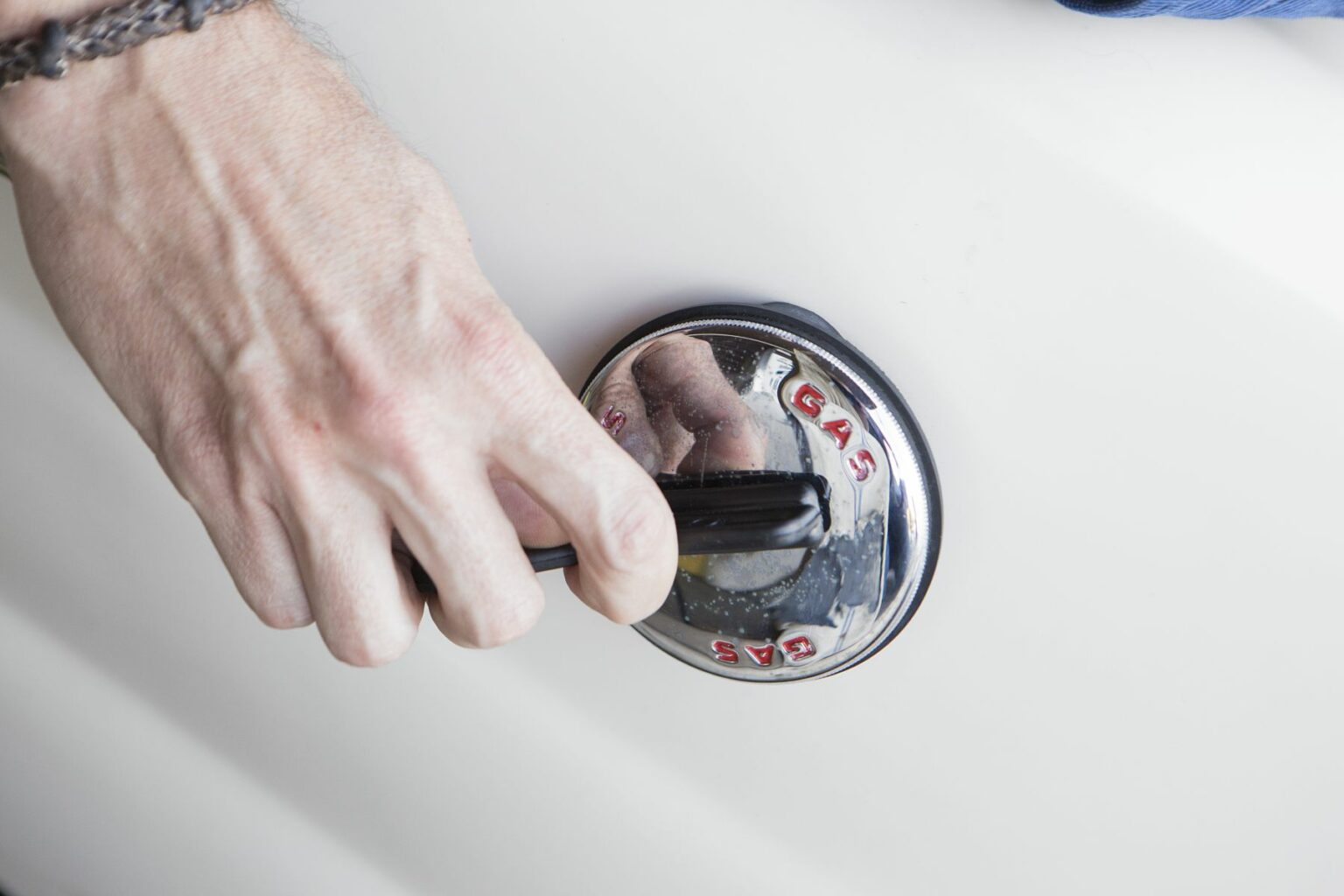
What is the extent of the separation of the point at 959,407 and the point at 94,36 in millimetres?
352

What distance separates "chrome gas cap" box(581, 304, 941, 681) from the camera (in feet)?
1.38

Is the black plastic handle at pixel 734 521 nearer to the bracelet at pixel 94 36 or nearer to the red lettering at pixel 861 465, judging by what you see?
the red lettering at pixel 861 465

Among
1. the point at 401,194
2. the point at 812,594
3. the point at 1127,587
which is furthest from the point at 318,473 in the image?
the point at 1127,587

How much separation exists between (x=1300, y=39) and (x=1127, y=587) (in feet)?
0.72

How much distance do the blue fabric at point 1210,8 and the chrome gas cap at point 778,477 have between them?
0.49 ft

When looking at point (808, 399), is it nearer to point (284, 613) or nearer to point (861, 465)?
point (861, 465)

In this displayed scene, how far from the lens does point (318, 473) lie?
356 millimetres

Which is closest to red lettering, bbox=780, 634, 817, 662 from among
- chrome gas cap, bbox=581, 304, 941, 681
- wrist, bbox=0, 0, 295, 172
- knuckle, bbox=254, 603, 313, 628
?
chrome gas cap, bbox=581, 304, 941, 681

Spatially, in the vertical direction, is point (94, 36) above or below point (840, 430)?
above

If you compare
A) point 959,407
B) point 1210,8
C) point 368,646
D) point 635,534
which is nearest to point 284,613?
point 368,646

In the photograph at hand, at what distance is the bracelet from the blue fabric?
1.04 feet

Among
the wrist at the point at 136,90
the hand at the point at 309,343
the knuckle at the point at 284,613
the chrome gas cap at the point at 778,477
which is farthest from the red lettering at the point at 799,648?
the wrist at the point at 136,90

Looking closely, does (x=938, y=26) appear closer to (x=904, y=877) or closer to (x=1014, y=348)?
(x=1014, y=348)

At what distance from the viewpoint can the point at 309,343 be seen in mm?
354
